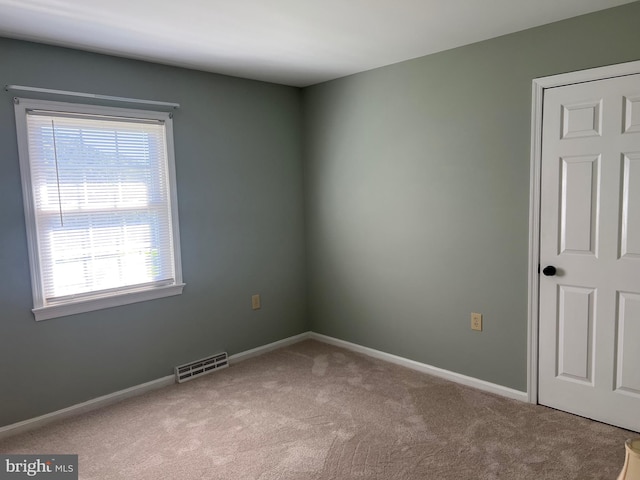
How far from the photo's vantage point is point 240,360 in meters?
3.77

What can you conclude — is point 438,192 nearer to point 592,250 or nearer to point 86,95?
point 592,250

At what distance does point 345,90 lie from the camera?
→ 3730 millimetres

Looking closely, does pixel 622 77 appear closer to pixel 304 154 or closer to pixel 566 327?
pixel 566 327

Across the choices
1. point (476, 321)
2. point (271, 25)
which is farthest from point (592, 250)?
point (271, 25)

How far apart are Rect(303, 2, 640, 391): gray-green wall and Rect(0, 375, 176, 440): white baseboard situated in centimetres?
156

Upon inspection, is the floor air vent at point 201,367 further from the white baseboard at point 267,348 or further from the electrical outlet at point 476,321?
the electrical outlet at point 476,321

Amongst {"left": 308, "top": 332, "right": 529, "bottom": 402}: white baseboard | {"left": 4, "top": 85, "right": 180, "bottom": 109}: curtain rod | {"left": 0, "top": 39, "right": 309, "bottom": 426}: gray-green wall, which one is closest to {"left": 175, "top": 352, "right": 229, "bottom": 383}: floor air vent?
{"left": 0, "top": 39, "right": 309, "bottom": 426}: gray-green wall

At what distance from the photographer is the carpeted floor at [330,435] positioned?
226 cm

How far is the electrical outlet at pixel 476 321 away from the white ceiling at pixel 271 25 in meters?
1.80

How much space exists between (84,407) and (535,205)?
10.2 ft

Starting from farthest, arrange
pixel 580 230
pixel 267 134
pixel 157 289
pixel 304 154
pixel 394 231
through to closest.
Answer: pixel 304 154, pixel 267 134, pixel 394 231, pixel 157 289, pixel 580 230

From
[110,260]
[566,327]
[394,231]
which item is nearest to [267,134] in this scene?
[394,231]

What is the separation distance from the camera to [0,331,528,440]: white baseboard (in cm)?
275

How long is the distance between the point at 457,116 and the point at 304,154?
4.97ft
